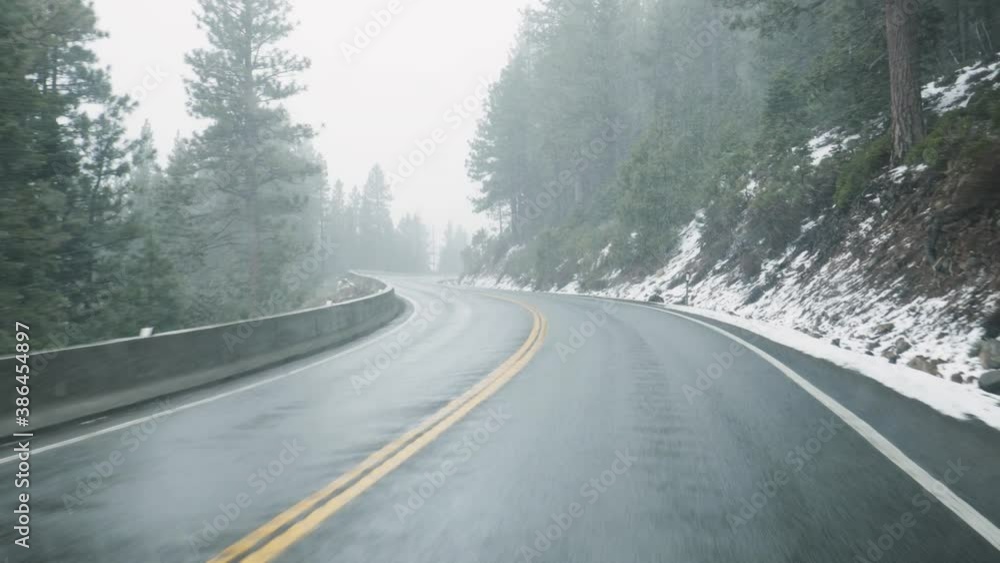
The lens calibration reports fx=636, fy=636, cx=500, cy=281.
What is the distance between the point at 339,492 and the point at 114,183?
81.1ft

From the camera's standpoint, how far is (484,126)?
203 ft

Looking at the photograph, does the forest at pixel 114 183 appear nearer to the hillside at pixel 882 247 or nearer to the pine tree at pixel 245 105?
the pine tree at pixel 245 105

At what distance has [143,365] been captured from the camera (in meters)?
8.04

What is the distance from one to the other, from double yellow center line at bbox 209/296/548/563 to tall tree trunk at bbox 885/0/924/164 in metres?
13.4

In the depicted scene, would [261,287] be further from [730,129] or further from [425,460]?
[425,460]

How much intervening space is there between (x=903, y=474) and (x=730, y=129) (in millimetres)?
27866

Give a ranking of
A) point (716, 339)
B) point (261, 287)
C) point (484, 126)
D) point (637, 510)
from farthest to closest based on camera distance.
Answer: point (484, 126)
point (261, 287)
point (716, 339)
point (637, 510)

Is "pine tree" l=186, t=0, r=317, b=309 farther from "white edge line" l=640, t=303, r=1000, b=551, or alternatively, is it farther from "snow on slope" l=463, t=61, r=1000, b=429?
"white edge line" l=640, t=303, r=1000, b=551

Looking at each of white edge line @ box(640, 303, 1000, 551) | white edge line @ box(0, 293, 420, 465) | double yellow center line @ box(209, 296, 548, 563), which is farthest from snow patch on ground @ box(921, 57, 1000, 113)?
white edge line @ box(0, 293, 420, 465)

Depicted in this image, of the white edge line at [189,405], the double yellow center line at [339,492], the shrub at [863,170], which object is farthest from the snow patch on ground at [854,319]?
the white edge line at [189,405]

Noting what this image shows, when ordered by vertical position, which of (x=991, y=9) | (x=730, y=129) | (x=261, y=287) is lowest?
(x=261, y=287)

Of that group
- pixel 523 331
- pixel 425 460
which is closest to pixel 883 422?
pixel 425 460

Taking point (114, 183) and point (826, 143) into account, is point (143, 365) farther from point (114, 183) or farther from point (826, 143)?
point (826, 143)

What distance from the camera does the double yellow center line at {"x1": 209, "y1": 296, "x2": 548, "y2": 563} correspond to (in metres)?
3.44
